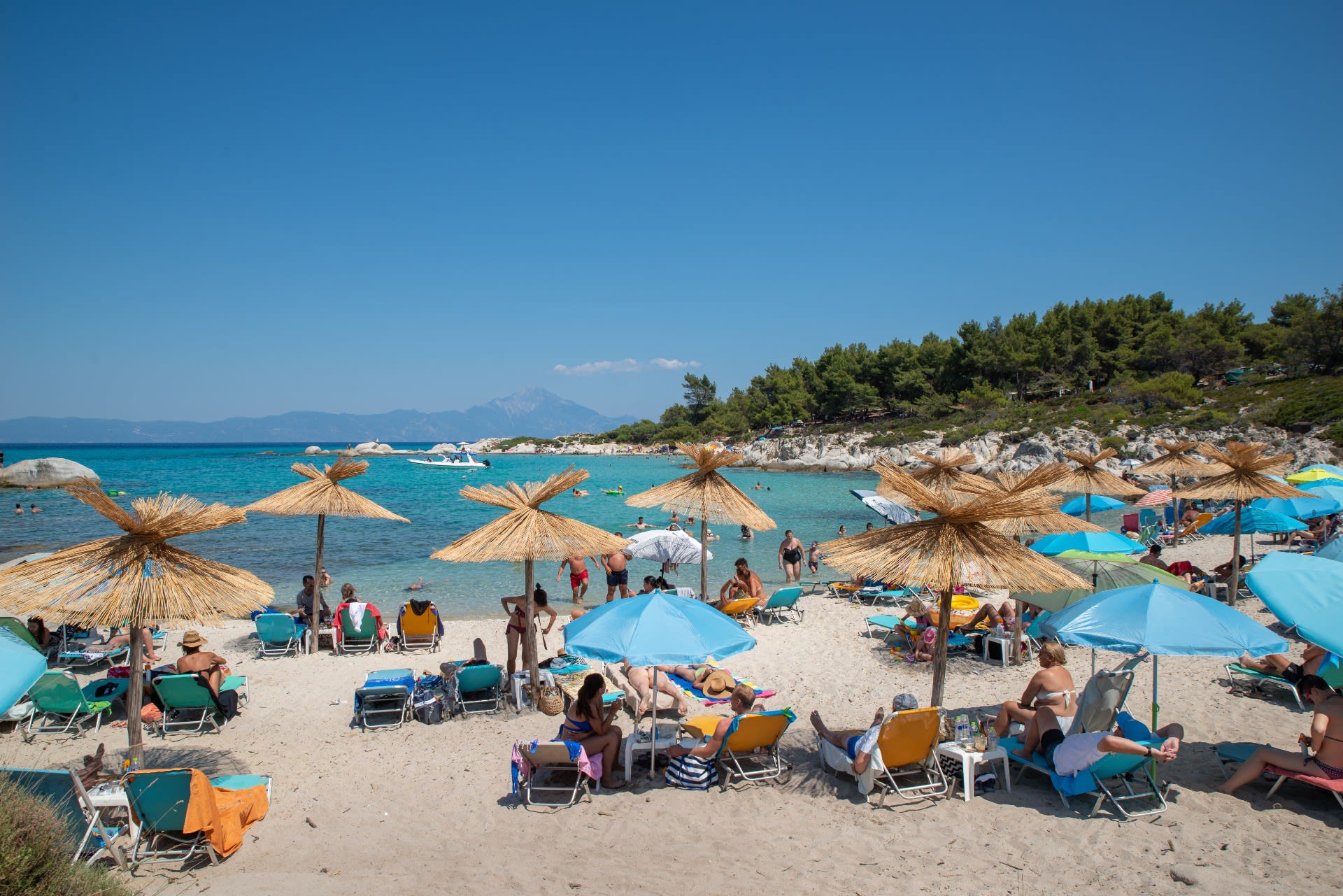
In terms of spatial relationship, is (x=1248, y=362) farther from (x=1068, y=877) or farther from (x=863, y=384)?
(x=1068, y=877)

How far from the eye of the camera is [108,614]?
17.8ft

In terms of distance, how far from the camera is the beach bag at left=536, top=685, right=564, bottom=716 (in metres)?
7.64

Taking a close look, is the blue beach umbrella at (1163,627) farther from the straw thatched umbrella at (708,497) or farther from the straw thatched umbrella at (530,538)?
the straw thatched umbrella at (708,497)

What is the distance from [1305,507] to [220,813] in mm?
16491

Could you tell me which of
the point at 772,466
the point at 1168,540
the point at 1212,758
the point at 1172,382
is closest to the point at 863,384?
the point at 772,466

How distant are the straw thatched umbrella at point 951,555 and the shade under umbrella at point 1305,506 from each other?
32.4ft

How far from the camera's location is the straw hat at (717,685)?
8.14 meters

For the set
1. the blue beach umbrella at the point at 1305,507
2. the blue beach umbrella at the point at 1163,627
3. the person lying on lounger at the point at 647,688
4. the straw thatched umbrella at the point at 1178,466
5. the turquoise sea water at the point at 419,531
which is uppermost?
the straw thatched umbrella at the point at 1178,466

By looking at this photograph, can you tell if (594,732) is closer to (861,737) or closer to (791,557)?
(861,737)

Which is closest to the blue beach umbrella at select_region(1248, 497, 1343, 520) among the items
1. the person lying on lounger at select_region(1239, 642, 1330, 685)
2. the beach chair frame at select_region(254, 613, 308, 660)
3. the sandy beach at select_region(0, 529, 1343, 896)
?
the person lying on lounger at select_region(1239, 642, 1330, 685)

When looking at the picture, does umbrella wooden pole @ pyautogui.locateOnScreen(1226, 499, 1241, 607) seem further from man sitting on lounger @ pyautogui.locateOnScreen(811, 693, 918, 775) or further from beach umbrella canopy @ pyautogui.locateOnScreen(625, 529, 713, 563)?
man sitting on lounger @ pyautogui.locateOnScreen(811, 693, 918, 775)

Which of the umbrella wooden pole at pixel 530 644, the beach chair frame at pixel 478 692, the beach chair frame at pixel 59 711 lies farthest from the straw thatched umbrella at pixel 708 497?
the beach chair frame at pixel 59 711

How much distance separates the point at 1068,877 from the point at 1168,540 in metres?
19.5

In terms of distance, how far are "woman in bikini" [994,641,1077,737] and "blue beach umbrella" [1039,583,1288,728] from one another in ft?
1.57
